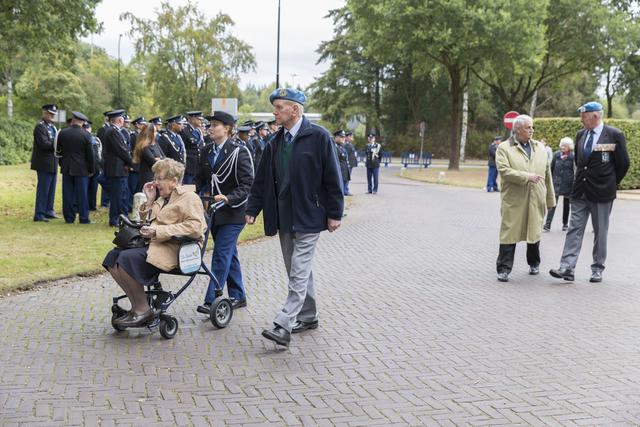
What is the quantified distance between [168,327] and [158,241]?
2.49 ft

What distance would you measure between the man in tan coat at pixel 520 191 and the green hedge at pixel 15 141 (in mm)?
26020

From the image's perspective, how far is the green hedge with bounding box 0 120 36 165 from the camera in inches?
1181

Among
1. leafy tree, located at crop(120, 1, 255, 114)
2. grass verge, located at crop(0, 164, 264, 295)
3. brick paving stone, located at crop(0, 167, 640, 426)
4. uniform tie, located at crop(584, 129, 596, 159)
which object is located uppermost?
leafy tree, located at crop(120, 1, 255, 114)

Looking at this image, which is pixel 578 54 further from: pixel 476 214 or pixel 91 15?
pixel 91 15

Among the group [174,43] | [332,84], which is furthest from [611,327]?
[332,84]

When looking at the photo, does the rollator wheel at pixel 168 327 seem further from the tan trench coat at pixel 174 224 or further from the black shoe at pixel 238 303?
the black shoe at pixel 238 303

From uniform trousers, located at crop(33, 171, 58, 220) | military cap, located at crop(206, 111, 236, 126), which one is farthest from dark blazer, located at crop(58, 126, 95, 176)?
military cap, located at crop(206, 111, 236, 126)

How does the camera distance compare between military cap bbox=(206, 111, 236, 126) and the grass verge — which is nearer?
military cap bbox=(206, 111, 236, 126)

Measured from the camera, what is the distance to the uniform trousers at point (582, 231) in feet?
29.0

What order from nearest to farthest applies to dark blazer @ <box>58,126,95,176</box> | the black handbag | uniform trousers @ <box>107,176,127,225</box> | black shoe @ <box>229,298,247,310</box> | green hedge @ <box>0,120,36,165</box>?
the black handbag → black shoe @ <box>229,298,247,310</box> → uniform trousers @ <box>107,176,127,225</box> → dark blazer @ <box>58,126,95,176</box> → green hedge @ <box>0,120,36,165</box>

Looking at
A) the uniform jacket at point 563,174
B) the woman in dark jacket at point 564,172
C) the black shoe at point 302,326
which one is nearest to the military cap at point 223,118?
the black shoe at point 302,326

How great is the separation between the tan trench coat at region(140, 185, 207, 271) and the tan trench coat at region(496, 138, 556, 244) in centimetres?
436

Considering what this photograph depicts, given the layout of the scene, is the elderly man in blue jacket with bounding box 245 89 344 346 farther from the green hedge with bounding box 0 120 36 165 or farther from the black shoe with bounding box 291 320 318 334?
the green hedge with bounding box 0 120 36 165

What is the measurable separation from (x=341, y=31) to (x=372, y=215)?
4237 centimetres
